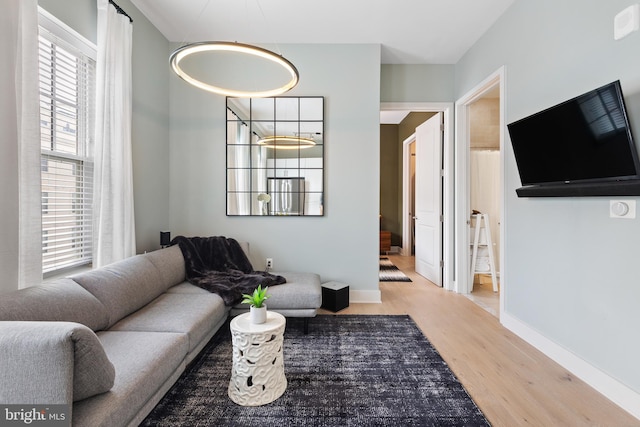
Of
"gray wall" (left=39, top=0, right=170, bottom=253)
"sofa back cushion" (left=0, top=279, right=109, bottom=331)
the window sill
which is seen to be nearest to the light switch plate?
"sofa back cushion" (left=0, top=279, right=109, bottom=331)

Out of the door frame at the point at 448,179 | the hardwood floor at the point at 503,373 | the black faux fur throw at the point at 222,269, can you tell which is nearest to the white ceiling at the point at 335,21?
the door frame at the point at 448,179

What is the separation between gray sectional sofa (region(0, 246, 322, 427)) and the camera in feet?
3.10

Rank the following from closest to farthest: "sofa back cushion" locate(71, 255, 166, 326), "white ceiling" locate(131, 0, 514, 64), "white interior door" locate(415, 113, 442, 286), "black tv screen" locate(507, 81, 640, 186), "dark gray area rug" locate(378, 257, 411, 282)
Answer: "black tv screen" locate(507, 81, 640, 186) < "sofa back cushion" locate(71, 255, 166, 326) < "white ceiling" locate(131, 0, 514, 64) < "white interior door" locate(415, 113, 442, 286) < "dark gray area rug" locate(378, 257, 411, 282)

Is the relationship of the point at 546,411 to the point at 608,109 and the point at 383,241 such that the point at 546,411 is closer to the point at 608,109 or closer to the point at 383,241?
the point at 608,109

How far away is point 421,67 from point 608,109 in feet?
8.52

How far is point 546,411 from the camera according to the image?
1.60 m

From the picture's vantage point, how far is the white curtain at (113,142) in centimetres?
221

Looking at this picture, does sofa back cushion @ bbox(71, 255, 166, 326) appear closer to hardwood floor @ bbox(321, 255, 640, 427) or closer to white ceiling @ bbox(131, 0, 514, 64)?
hardwood floor @ bbox(321, 255, 640, 427)

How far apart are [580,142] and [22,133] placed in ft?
10.8

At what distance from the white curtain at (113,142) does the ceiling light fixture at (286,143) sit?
Result: 133cm

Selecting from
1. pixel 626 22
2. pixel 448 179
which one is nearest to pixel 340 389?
pixel 626 22

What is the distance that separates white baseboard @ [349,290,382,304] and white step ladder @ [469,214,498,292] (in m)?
1.34

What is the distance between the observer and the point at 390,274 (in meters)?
4.64

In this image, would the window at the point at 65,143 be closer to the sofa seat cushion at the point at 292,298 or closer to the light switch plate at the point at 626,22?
the sofa seat cushion at the point at 292,298
